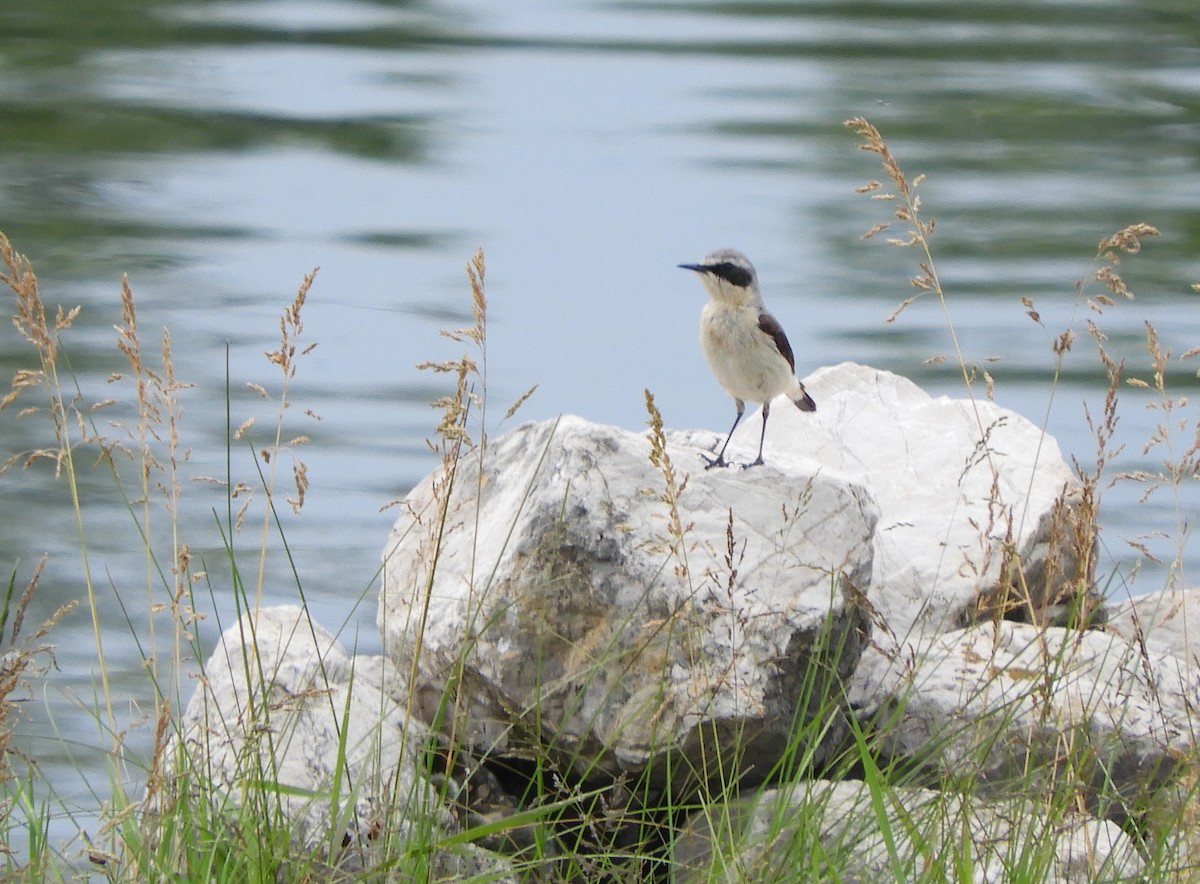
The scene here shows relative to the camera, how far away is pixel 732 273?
216 inches

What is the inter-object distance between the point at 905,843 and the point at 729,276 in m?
2.44

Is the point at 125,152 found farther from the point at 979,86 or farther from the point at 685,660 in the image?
the point at 685,660

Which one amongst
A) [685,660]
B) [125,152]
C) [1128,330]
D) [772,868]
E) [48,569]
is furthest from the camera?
[125,152]

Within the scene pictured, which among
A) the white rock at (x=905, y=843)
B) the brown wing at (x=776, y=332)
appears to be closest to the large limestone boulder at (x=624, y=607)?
the white rock at (x=905, y=843)

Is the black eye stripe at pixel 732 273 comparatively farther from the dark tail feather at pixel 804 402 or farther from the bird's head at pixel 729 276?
the dark tail feather at pixel 804 402

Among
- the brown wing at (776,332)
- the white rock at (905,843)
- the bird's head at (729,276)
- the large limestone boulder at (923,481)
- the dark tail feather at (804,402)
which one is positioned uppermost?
the bird's head at (729,276)

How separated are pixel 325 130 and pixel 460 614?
9096 mm

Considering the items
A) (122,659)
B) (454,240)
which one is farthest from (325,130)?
(122,659)

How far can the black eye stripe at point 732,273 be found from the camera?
5.47m

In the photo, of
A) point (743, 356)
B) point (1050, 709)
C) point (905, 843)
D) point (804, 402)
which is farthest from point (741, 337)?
point (1050, 709)

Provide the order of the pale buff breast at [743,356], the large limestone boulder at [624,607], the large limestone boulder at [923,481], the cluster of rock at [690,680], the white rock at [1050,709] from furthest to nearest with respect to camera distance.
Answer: the pale buff breast at [743,356], the large limestone boulder at [923,481], the large limestone boulder at [624,607], the white rock at [1050,709], the cluster of rock at [690,680]

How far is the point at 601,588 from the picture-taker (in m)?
4.01

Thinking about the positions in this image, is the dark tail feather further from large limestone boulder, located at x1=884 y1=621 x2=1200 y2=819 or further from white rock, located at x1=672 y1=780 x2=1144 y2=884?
white rock, located at x1=672 y1=780 x2=1144 y2=884

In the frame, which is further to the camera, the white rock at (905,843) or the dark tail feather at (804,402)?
the dark tail feather at (804,402)
